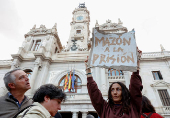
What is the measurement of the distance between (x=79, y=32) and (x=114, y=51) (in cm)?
2260

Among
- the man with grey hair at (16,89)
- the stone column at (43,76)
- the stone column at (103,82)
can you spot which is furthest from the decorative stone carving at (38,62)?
the man with grey hair at (16,89)

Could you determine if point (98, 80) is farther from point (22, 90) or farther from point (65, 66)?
point (22, 90)

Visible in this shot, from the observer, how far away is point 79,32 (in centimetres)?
2472

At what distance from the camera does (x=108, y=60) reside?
9.29 ft

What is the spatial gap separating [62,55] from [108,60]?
15130mm

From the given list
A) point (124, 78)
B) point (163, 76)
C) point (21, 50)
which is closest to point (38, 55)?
point (21, 50)

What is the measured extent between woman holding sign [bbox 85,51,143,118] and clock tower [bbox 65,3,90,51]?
1619 centimetres

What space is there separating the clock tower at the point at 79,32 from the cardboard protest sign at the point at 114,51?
15.3 meters

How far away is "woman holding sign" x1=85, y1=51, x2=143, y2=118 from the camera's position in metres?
2.02

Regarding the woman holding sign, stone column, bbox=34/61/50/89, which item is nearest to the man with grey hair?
the woman holding sign

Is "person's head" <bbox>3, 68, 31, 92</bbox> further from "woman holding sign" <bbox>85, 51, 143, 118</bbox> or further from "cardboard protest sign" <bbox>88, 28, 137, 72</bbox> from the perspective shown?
"cardboard protest sign" <bbox>88, 28, 137, 72</bbox>

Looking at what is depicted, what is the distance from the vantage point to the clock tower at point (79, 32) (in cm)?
2060

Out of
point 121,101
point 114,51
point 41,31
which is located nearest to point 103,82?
point 114,51

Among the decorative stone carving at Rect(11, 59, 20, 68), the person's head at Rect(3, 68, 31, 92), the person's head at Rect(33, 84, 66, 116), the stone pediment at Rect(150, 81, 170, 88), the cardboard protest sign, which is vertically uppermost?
the decorative stone carving at Rect(11, 59, 20, 68)
